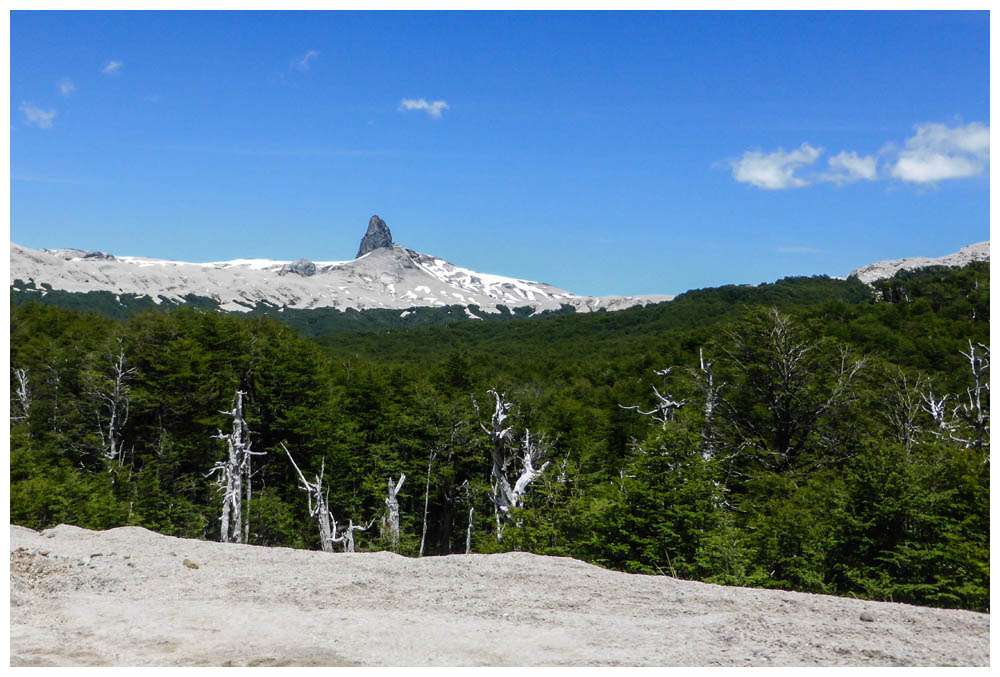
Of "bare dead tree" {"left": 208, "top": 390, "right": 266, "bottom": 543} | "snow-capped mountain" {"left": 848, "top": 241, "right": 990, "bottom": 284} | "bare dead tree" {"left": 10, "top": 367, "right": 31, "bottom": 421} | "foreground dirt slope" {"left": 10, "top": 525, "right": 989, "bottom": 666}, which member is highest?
"snow-capped mountain" {"left": 848, "top": 241, "right": 990, "bottom": 284}

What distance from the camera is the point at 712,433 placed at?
2222 cm

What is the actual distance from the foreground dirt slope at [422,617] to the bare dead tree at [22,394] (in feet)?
73.7

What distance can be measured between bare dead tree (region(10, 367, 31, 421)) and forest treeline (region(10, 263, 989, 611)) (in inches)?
6.8

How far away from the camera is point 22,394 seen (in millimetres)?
29641

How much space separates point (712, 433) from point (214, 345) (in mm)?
22940

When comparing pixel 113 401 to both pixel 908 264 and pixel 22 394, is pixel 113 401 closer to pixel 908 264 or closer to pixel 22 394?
pixel 22 394

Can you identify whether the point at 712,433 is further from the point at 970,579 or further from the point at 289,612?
the point at 289,612

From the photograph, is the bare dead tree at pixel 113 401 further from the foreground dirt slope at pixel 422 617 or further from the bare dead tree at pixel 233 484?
the foreground dirt slope at pixel 422 617

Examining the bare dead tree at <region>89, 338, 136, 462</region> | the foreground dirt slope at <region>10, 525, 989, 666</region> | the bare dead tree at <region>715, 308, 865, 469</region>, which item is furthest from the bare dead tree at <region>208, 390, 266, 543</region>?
the bare dead tree at <region>715, 308, 865, 469</region>

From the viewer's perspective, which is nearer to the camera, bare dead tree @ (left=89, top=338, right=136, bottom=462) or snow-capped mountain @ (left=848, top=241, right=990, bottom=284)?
bare dead tree @ (left=89, top=338, right=136, bottom=462)

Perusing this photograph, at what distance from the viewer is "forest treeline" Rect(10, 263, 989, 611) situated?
13.0 meters

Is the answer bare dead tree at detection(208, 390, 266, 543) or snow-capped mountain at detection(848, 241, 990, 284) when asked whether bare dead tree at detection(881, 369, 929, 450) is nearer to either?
bare dead tree at detection(208, 390, 266, 543)

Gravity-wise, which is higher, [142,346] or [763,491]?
[142,346]
